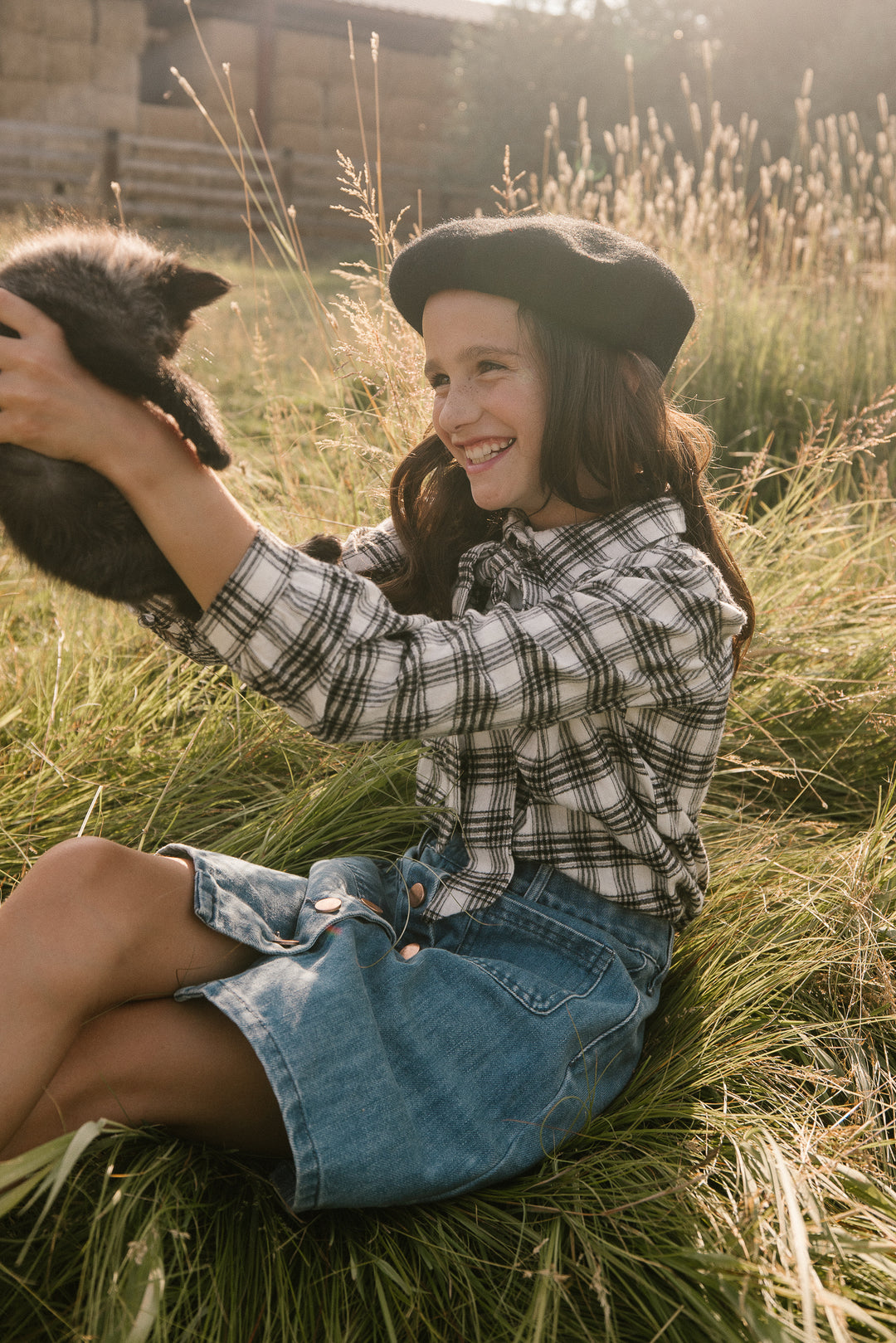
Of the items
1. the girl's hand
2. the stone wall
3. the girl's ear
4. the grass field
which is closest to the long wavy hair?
the girl's ear

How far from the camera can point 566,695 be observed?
1380 mm

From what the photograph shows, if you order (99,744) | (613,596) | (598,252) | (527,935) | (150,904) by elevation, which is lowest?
(99,744)

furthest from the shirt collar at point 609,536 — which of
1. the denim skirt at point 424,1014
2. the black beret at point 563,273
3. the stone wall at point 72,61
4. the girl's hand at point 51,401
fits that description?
the stone wall at point 72,61

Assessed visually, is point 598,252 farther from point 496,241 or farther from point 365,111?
point 365,111

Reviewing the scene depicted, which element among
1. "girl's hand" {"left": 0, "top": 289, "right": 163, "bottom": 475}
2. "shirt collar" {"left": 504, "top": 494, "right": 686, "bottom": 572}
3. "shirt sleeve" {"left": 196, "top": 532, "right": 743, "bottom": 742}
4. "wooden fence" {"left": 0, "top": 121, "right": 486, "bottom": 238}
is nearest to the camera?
"girl's hand" {"left": 0, "top": 289, "right": 163, "bottom": 475}

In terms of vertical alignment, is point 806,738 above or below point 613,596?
below

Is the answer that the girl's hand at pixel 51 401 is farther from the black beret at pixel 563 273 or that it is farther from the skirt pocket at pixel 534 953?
the skirt pocket at pixel 534 953

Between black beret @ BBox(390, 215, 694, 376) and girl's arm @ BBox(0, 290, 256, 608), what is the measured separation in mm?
655

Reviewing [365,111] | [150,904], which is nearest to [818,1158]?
[150,904]

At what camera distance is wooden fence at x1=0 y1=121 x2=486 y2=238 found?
11.1 meters

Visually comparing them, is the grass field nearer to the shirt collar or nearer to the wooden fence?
the shirt collar

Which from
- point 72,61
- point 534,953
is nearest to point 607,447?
point 534,953

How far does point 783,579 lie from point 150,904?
221cm

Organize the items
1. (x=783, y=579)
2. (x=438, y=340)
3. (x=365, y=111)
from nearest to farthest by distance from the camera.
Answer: (x=438, y=340) < (x=783, y=579) < (x=365, y=111)
